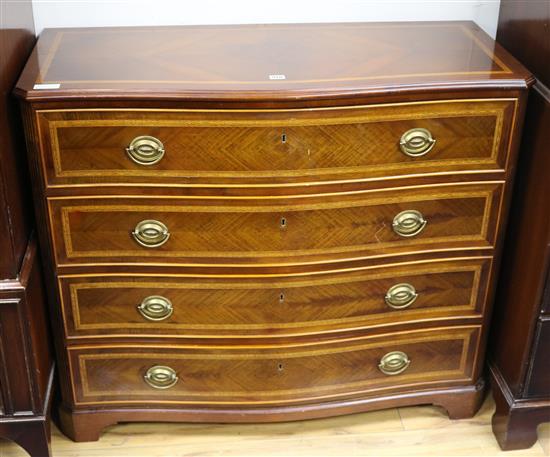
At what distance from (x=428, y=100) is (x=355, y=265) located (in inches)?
16.7

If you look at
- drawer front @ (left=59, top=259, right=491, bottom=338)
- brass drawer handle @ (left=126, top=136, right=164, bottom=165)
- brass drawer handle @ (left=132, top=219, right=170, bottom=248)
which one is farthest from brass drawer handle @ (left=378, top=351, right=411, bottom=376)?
brass drawer handle @ (left=126, top=136, right=164, bottom=165)

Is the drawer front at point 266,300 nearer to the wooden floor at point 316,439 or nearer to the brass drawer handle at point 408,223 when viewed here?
the brass drawer handle at point 408,223

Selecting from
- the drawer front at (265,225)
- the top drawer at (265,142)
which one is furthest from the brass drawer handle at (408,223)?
the top drawer at (265,142)

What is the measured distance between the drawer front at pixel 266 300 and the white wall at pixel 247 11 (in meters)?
0.65

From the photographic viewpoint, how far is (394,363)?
2090 mm

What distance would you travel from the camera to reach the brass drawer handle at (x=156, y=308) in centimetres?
192

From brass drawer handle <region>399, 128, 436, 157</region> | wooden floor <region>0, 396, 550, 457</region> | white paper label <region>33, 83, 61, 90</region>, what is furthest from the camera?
wooden floor <region>0, 396, 550, 457</region>

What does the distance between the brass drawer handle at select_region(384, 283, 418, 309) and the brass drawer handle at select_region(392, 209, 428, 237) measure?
15 cm

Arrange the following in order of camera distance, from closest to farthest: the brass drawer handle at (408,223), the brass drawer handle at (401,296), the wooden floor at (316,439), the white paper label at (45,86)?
the white paper label at (45,86) < the brass drawer handle at (408,223) < the brass drawer handle at (401,296) < the wooden floor at (316,439)

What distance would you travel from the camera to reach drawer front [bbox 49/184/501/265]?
5.89 feet

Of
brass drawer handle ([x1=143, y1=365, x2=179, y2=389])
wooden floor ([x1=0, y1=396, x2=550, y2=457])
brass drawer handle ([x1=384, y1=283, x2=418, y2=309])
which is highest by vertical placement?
brass drawer handle ([x1=384, y1=283, x2=418, y2=309])

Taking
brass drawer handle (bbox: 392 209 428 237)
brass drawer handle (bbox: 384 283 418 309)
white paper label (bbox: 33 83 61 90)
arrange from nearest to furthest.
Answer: white paper label (bbox: 33 83 61 90)
brass drawer handle (bbox: 392 209 428 237)
brass drawer handle (bbox: 384 283 418 309)

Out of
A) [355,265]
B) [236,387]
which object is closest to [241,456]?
[236,387]

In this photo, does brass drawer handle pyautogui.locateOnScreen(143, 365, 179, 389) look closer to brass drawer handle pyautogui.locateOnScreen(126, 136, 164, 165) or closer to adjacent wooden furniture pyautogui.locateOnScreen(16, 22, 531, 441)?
adjacent wooden furniture pyautogui.locateOnScreen(16, 22, 531, 441)
